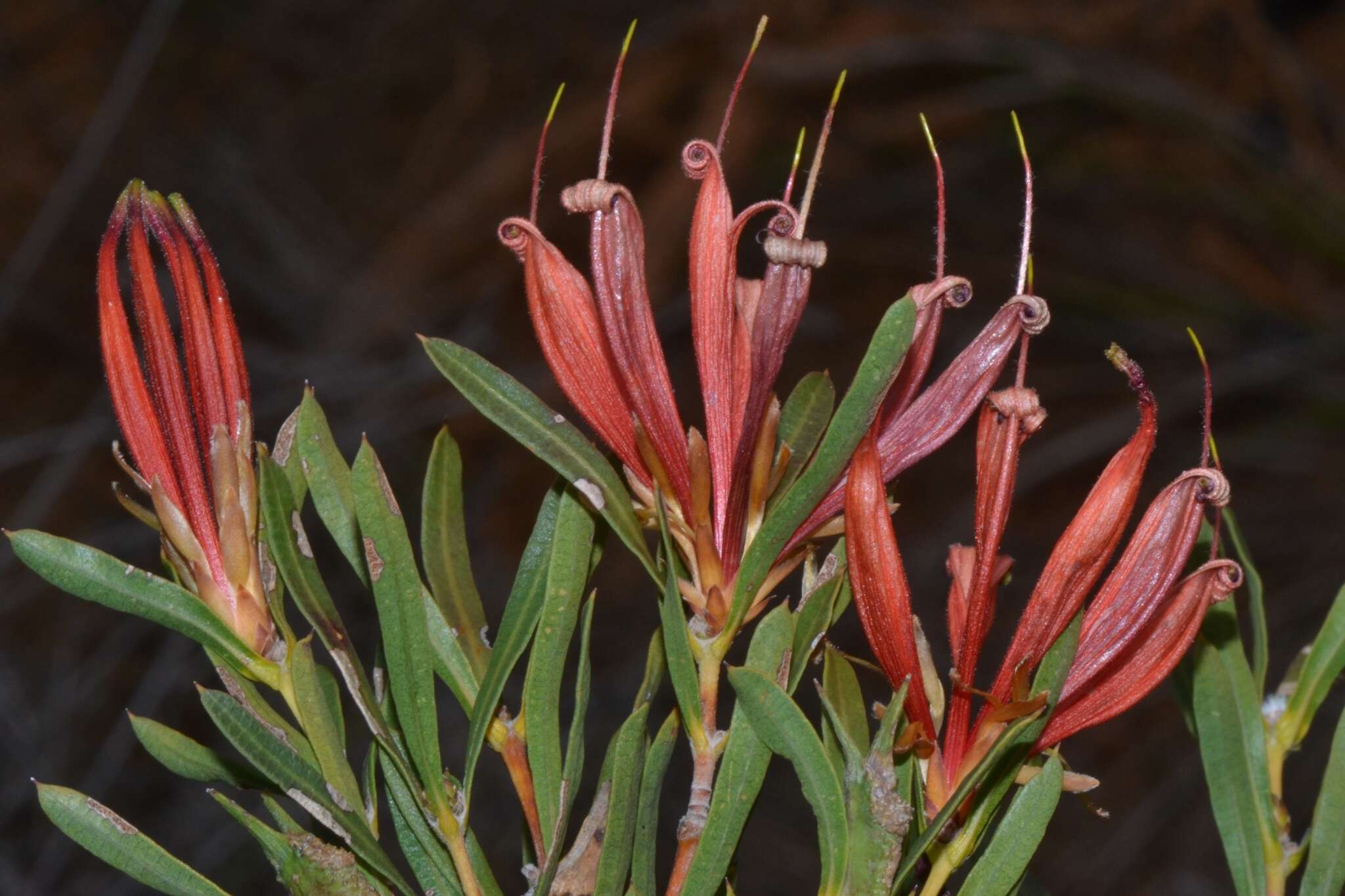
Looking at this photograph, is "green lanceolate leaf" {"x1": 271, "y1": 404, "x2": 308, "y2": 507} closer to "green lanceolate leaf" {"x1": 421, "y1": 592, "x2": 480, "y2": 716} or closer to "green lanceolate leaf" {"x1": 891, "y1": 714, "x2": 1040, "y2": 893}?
"green lanceolate leaf" {"x1": 421, "y1": 592, "x2": 480, "y2": 716}

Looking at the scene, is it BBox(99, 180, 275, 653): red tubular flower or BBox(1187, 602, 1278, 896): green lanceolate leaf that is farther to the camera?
BBox(1187, 602, 1278, 896): green lanceolate leaf

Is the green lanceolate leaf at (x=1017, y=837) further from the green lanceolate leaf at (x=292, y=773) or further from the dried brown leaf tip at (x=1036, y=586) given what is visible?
the green lanceolate leaf at (x=292, y=773)

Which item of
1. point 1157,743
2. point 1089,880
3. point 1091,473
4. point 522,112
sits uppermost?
point 522,112

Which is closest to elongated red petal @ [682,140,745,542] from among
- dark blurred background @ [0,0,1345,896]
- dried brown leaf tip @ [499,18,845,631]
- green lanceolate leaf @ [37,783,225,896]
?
dried brown leaf tip @ [499,18,845,631]

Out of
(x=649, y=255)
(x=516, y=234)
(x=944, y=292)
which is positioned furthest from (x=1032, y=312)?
(x=649, y=255)

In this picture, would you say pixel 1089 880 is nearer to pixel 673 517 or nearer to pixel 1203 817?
pixel 1203 817

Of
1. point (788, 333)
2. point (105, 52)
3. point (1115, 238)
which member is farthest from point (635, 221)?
point (105, 52)
